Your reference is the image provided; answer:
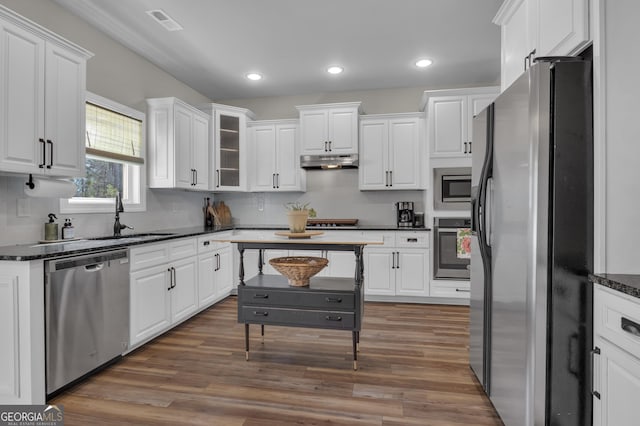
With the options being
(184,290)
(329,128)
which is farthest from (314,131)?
(184,290)

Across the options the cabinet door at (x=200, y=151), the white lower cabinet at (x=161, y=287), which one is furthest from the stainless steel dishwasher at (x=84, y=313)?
the cabinet door at (x=200, y=151)

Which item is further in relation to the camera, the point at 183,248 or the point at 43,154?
the point at 183,248

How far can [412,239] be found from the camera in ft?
14.4

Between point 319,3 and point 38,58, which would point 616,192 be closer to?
point 319,3

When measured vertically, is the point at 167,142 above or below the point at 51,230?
above

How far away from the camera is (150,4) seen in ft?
9.55

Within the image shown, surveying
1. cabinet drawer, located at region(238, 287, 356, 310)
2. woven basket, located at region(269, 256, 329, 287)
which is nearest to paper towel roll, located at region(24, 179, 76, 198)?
cabinet drawer, located at region(238, 287, 356, 310)

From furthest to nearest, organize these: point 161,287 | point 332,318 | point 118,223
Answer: point 118,223 < point 161,287 < point 332,318

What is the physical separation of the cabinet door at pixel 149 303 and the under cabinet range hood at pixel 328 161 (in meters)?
2.30

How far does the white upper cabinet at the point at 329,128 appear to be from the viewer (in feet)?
15.3

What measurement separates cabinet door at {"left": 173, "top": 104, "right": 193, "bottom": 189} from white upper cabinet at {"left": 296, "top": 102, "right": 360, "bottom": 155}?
1434 millimetres

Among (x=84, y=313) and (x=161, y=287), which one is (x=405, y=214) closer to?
(x=161, y=287)

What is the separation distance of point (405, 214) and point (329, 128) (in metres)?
1.52

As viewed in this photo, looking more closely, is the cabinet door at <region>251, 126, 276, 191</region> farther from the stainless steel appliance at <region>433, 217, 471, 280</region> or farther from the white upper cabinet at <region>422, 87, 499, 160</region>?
the stainless steel appliance at <region>433, 217, 471, 280</region>
